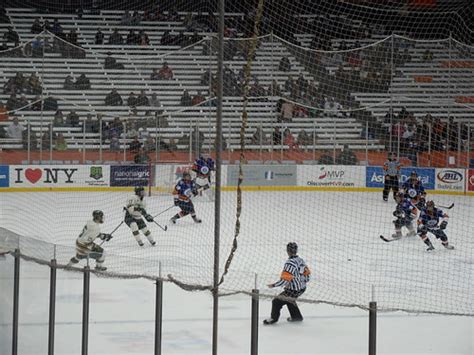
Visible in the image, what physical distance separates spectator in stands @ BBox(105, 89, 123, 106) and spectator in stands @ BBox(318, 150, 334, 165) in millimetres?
3800

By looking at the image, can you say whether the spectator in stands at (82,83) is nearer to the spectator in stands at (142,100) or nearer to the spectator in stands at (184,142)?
the spectator in stands at (142,100)

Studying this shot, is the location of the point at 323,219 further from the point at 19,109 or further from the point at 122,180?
the point at 19,109

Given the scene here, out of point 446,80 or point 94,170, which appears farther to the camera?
point 94,170

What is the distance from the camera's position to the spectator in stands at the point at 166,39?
17.0 metres

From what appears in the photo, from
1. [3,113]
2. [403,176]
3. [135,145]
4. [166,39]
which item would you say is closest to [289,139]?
[403,176]

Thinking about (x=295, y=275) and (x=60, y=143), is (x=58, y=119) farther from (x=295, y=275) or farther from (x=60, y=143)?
(x=295, y=275)

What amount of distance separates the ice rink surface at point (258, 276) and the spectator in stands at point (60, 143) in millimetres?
836

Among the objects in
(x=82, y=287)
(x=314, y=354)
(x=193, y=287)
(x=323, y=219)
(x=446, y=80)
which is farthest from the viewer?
(x=323, y=219)

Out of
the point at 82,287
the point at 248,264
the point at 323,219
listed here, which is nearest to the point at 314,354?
the point at 82,287

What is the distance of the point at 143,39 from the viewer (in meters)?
17.4

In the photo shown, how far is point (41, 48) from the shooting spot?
17.5 metres

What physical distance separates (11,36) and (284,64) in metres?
5.09

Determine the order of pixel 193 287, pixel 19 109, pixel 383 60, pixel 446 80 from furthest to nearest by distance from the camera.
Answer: pixel 19 109 → pixel 383 60 → pixel 446 80 → pixel 193 287

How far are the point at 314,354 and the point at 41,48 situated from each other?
11916mm
